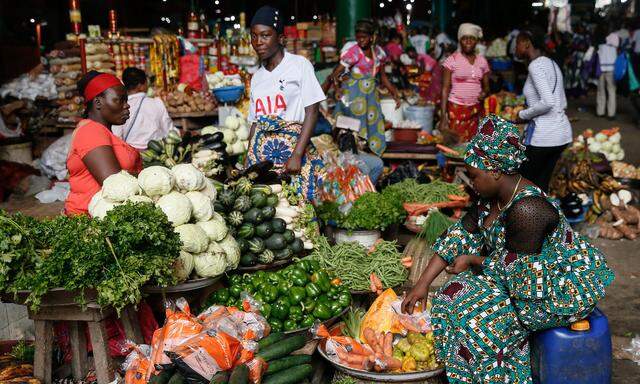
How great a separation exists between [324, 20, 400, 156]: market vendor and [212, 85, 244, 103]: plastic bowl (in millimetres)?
1039

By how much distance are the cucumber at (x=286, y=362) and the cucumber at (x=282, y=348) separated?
0.04m

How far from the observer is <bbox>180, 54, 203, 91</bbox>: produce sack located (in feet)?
26.1

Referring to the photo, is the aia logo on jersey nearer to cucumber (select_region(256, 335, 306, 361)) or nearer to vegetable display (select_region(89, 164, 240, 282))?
vegetable display (select_region(89, 164, 240, 282))

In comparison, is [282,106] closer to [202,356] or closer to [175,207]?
[175,207]

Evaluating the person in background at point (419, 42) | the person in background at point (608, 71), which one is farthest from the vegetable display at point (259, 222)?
the person in background at point (419, 42)

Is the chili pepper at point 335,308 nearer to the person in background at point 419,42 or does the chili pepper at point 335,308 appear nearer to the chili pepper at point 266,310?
the chili pepper at point 266,310

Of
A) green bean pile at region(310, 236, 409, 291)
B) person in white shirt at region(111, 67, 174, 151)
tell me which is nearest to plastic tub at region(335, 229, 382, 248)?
green bean pile at region(310, 236, 409, 291)

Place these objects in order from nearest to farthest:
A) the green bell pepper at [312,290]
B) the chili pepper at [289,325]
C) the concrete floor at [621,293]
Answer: the chili pepper at [289,325], the green bell pepper at [312,290], the concrete floor at [621,293]

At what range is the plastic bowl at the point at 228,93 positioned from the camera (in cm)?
702

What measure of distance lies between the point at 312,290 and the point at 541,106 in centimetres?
301

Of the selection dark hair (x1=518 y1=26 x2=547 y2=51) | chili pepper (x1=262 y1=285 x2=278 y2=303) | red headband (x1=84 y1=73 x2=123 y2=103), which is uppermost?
dark hair (x1=518 y1=26 x2=547 y2=51)

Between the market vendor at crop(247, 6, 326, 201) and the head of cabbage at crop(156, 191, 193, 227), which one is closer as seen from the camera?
the head of cabbage at crop(156, 191, 193, 227)

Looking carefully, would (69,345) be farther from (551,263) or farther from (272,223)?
(551,263)

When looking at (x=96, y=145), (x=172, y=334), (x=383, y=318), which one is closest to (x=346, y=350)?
(x=383, y=318)
